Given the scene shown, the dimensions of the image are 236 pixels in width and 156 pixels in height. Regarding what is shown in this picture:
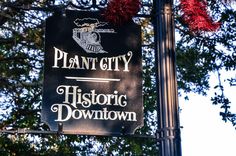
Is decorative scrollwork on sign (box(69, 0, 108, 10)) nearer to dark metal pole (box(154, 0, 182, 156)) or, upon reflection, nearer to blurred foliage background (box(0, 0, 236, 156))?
dark metal pole (box(154, 0, 182, 156))

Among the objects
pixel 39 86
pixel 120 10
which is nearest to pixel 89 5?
pixel 120 10

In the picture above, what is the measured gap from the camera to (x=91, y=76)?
3.04m

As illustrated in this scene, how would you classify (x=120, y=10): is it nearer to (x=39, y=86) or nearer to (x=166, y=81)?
(x=166, y=81)

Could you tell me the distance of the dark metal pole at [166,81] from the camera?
278cm

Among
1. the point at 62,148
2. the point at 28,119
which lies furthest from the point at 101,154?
the point at 28,119

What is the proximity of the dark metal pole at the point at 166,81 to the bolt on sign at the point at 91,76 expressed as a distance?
18cm

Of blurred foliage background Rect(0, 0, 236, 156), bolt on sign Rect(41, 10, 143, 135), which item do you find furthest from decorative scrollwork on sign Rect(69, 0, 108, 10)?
blurred foliage background Rect(0, 0, 236, 156)

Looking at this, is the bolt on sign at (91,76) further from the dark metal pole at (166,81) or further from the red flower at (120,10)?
the dark metal pole at (166,81)

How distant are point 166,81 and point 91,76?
481 mm

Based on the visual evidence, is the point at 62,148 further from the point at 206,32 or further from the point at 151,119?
the point at 206,32

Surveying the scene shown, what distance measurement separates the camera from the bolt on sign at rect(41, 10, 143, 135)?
2.93m

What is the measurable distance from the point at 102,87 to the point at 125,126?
11.3 inches

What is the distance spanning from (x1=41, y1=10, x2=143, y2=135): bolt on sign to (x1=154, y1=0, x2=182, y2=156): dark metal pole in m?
0.18

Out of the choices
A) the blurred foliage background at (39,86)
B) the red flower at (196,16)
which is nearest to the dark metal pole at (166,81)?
the red flower at (196,16)
